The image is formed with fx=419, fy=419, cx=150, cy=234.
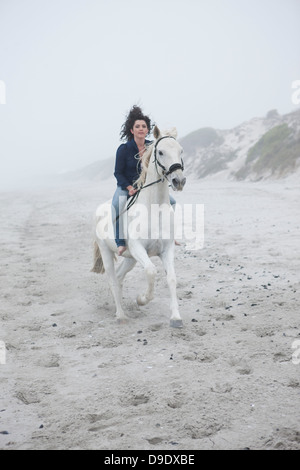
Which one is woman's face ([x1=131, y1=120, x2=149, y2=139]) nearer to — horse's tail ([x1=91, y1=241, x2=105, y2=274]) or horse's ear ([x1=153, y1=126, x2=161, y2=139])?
horse's ear ([x1=153, y1=126, x2=161, y2=139])

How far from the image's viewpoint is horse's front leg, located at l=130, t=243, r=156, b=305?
537 cm

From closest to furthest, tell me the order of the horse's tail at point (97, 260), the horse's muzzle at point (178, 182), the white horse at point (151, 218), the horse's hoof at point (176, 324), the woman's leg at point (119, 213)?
the horse's muzzle at point (178, 182) < the white horse at point (151, 218) < the horse's hoof at point (176, 324) < the woman's leg at point (119, 213) < the horse's tail at point (97, 260)

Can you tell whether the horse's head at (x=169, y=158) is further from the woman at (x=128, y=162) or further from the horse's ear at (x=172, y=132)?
the woman at (x=128, y=162)

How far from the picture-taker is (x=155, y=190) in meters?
5.58

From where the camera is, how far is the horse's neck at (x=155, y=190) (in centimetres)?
556

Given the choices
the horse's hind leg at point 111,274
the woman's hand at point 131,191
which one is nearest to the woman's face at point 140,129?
the woman's hand at point 131,191

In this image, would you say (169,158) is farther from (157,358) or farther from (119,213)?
(157,358)

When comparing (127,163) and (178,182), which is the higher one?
(127,163)

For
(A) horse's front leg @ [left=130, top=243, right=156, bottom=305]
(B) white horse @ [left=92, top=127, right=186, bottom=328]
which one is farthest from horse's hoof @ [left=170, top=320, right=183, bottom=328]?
(A) horse's front leg @ [left=130, top=243, right=156, bottom=305]

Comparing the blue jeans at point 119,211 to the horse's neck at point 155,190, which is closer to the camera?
the horse's neck at point 155,190

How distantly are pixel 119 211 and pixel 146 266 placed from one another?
1137 millimetres

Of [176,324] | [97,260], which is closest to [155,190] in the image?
[176,324]

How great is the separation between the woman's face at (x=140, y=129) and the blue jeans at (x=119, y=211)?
0.81m

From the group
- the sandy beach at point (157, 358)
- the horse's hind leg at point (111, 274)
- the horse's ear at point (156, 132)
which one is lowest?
the sandy beach at point (157, 358)
